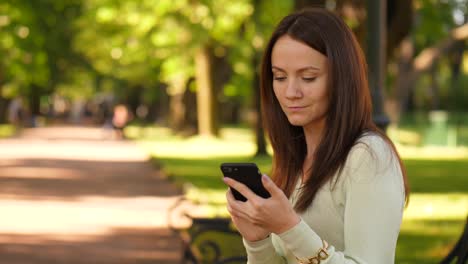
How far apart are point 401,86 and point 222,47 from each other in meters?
7.63

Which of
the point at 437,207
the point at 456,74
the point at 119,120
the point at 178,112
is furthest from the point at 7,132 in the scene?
the point at 437,207

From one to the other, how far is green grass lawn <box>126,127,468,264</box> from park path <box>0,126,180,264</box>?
28.1 inches

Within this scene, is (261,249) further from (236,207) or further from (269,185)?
(269,185)

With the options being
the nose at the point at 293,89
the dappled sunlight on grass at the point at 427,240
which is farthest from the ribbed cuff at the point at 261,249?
the dappled sunlight on grass at the point at 427,240

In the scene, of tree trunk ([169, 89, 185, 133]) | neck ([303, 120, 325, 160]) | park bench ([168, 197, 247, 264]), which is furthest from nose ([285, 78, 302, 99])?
tree trunk ([169, 89, 185, 133])

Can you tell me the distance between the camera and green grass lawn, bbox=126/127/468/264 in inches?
464

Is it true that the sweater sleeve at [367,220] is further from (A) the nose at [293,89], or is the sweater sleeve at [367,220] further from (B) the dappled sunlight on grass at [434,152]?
(B) the dappled sunlight on grass at [434,152]

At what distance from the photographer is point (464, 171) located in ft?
83.8

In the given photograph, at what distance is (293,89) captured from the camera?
9.59 feet

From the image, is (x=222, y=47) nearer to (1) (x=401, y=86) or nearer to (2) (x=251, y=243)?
(1) (x=401, y=86)

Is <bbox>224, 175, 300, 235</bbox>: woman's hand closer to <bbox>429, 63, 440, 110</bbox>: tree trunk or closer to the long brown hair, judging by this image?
the long brown hair

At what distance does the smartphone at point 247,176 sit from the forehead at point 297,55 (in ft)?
1.08

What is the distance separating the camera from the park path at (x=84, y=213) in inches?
451

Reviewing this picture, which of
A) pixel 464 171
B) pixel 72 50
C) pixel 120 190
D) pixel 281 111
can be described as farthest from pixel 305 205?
pixel 72 50
